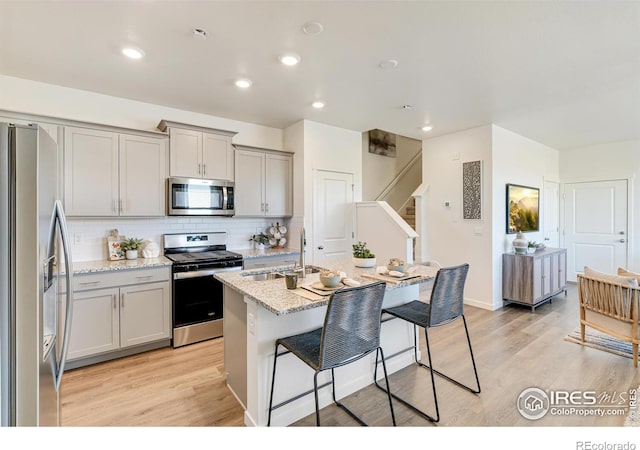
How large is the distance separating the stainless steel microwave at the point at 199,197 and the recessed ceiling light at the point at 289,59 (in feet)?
5.55

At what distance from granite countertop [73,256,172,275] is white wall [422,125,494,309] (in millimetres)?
4060

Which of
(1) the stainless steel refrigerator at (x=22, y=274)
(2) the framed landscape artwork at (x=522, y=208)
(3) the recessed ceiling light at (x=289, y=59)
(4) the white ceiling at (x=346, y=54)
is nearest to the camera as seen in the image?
(1) the stainless steel refrigerator at (x=22, y=274)

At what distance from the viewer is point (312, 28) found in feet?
7.32

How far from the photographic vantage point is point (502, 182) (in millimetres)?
4633

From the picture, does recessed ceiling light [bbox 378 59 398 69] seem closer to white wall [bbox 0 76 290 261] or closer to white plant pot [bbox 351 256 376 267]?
white plant pot [bbox 351 256 376 267]

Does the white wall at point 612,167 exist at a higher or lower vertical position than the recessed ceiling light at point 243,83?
lower

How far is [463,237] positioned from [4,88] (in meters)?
5.75

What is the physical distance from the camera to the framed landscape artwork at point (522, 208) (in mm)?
4793

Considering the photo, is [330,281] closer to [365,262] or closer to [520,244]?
[365,262]

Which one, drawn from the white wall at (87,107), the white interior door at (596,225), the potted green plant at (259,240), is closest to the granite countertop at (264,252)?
the potted green plant at (259,240)

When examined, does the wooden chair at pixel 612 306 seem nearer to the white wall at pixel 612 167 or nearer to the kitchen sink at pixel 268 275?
the kitchen sink at pixel 268 275

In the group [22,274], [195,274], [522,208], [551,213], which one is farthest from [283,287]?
[551,213]
